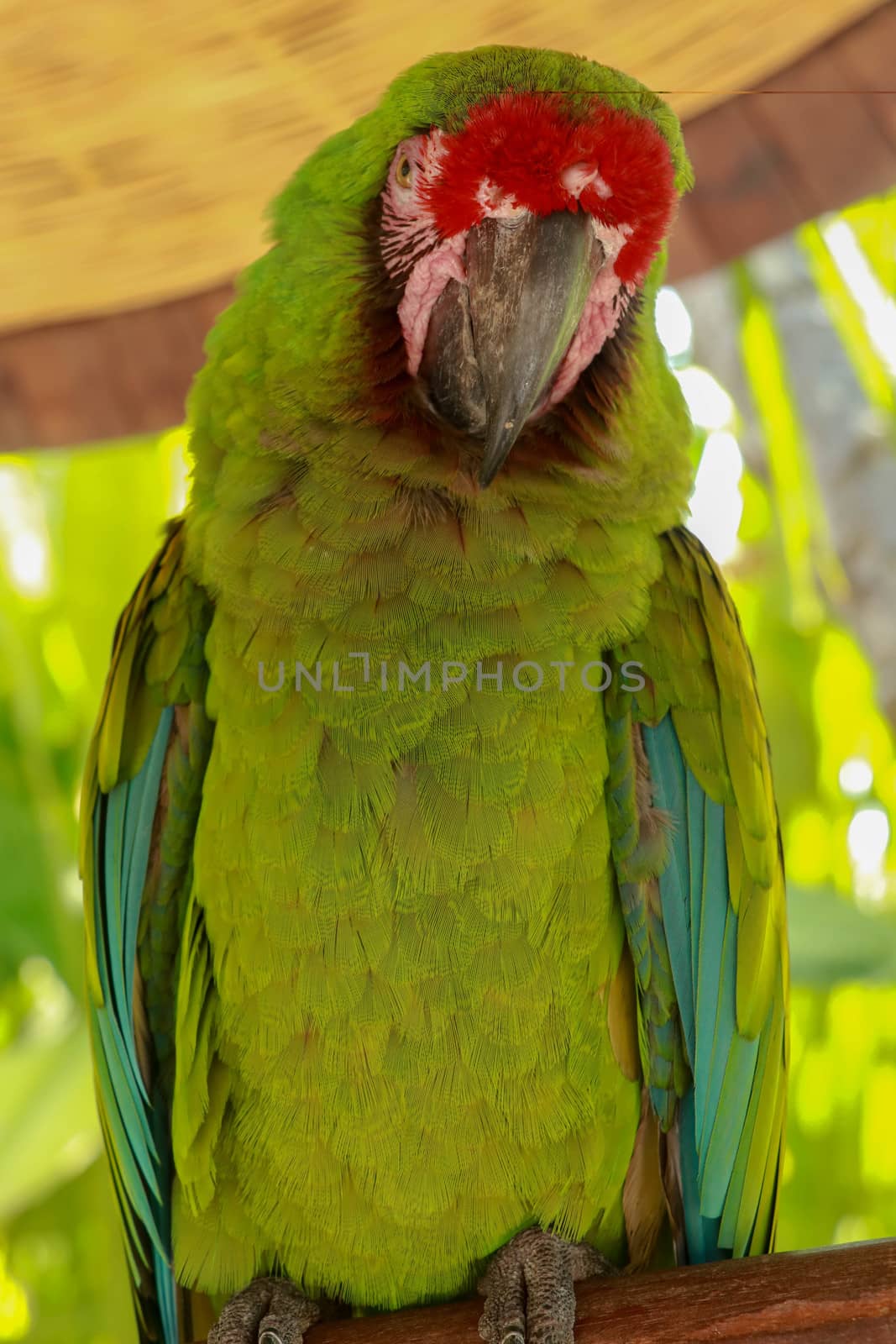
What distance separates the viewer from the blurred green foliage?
212cm

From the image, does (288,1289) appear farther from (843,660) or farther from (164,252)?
(843,660)

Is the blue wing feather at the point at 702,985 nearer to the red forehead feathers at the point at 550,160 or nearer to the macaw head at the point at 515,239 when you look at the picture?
the macaw head at the point at 515,239

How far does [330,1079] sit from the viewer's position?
1077mm

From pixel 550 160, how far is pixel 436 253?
0.42ft

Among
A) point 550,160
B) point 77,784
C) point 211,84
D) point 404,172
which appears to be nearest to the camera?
point 550,160

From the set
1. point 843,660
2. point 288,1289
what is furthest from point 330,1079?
point 843,660

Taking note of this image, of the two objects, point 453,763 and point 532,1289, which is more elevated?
point 453,763

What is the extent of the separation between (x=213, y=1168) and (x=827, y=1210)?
172 centimetres

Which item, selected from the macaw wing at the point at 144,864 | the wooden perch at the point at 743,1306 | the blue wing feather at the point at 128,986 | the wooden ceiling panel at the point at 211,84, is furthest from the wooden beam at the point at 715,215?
the wooden perch at the point at 743,1306

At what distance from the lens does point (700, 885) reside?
1.16m

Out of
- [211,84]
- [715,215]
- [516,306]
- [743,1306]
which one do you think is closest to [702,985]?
[743,1306]

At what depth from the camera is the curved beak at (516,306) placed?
37.5 inches

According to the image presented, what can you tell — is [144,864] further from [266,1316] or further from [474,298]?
Result: [474,298]

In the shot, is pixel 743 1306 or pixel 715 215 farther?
pixel 715 215
